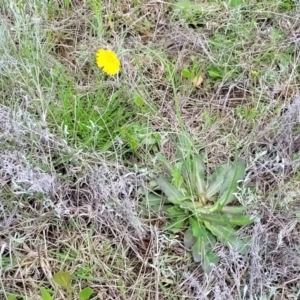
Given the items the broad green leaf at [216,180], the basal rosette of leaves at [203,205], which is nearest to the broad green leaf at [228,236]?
the basal rosette of leaves at [203,205]

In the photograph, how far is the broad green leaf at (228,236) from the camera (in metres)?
1.48

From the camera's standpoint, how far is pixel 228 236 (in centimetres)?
150

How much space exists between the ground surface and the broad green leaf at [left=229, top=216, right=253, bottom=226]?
0.05m

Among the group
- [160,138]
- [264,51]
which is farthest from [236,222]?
[264,51]

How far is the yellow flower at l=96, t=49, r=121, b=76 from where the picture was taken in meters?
1.68

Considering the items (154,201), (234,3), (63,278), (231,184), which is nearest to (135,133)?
(154,201)

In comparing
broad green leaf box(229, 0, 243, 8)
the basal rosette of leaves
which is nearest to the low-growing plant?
the basal rosette of leaves

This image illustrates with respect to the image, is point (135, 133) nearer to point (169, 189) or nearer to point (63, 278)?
point (169, 189)

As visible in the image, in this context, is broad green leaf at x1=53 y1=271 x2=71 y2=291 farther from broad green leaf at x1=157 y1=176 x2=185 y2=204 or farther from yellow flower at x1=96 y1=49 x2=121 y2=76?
yellow flower at x1=96 y1=49 x2=121 y2=76

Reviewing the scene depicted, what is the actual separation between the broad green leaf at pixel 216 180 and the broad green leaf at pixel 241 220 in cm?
11

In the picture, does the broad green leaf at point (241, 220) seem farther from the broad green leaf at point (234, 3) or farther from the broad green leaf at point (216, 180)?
the broad green leaf at point (234, 3)

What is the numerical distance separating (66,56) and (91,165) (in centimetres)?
49

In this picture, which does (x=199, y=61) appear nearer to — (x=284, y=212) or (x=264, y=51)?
(x=264, y=51)

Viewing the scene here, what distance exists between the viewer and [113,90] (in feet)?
5.78
